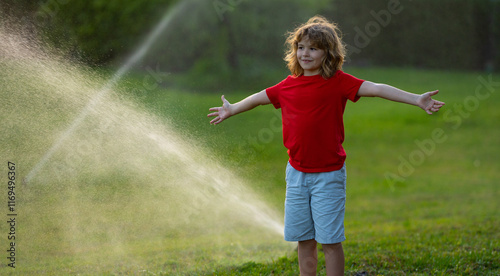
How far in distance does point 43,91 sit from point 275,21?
1115 cm

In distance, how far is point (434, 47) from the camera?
67.2 ft

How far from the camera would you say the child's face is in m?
3.62

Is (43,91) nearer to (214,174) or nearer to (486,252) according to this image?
(214,174)

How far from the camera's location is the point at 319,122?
3.54 metres

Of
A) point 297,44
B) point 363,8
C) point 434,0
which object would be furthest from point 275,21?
point 297,44

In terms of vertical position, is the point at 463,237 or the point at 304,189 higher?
the point at 304,189

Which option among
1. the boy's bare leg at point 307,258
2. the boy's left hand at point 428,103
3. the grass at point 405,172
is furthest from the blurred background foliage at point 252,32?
the boy's left hand at point 428,103

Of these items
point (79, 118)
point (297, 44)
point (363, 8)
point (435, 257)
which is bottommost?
point (435, 257)

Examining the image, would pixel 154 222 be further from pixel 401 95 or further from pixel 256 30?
pixel 256 30

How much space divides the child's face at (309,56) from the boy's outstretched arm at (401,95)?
1.07 feet

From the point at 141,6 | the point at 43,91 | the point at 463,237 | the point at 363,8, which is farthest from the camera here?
the point at 363,8

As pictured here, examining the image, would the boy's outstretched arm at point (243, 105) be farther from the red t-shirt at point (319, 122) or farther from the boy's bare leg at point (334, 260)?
A: the boy's bare leg at point (334, 260)

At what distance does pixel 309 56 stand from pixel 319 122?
17.3 inches

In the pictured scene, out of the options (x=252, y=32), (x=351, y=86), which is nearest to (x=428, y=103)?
(x=351, y=86)
